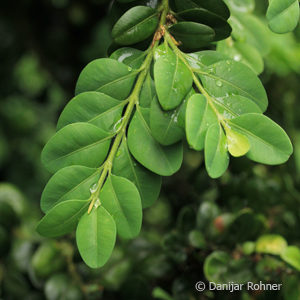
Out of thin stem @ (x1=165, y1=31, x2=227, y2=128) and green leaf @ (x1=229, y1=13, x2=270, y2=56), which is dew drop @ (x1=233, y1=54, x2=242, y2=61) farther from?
thin stem @ (x1=165, y1=31, x2=227, y2=128)

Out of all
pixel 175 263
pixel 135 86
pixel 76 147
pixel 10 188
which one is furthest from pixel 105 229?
pixel 10 188

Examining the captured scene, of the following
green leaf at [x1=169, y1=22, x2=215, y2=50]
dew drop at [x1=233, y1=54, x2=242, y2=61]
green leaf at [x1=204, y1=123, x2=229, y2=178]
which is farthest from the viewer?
dew drop at [x1=233, y1=54, x2=242, y2=61]

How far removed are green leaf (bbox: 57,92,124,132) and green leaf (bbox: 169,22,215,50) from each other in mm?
171

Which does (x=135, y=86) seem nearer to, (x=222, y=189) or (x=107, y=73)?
(x=107, y=73)

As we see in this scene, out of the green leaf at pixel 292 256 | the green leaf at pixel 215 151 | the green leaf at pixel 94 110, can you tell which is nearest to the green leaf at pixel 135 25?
the green leaf at pixel 94 110

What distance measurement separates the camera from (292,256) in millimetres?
878

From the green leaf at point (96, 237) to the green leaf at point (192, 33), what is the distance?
0.35 meters

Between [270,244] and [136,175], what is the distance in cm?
50

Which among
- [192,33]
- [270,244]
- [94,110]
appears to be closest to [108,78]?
[94,110]

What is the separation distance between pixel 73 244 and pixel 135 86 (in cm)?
63

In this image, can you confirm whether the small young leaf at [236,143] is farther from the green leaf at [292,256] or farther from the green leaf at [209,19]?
the green leaf at [292,256]

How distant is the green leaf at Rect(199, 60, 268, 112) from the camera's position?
66 cm

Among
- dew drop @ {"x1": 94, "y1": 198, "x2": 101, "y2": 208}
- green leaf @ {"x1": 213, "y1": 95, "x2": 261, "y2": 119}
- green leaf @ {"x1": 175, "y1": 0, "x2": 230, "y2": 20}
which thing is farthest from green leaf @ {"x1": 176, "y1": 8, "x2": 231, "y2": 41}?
dew drop @ {"x1": 94, "y1": 198, "x2": 101, "y2": 208}

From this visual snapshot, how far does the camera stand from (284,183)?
4.01 feet
